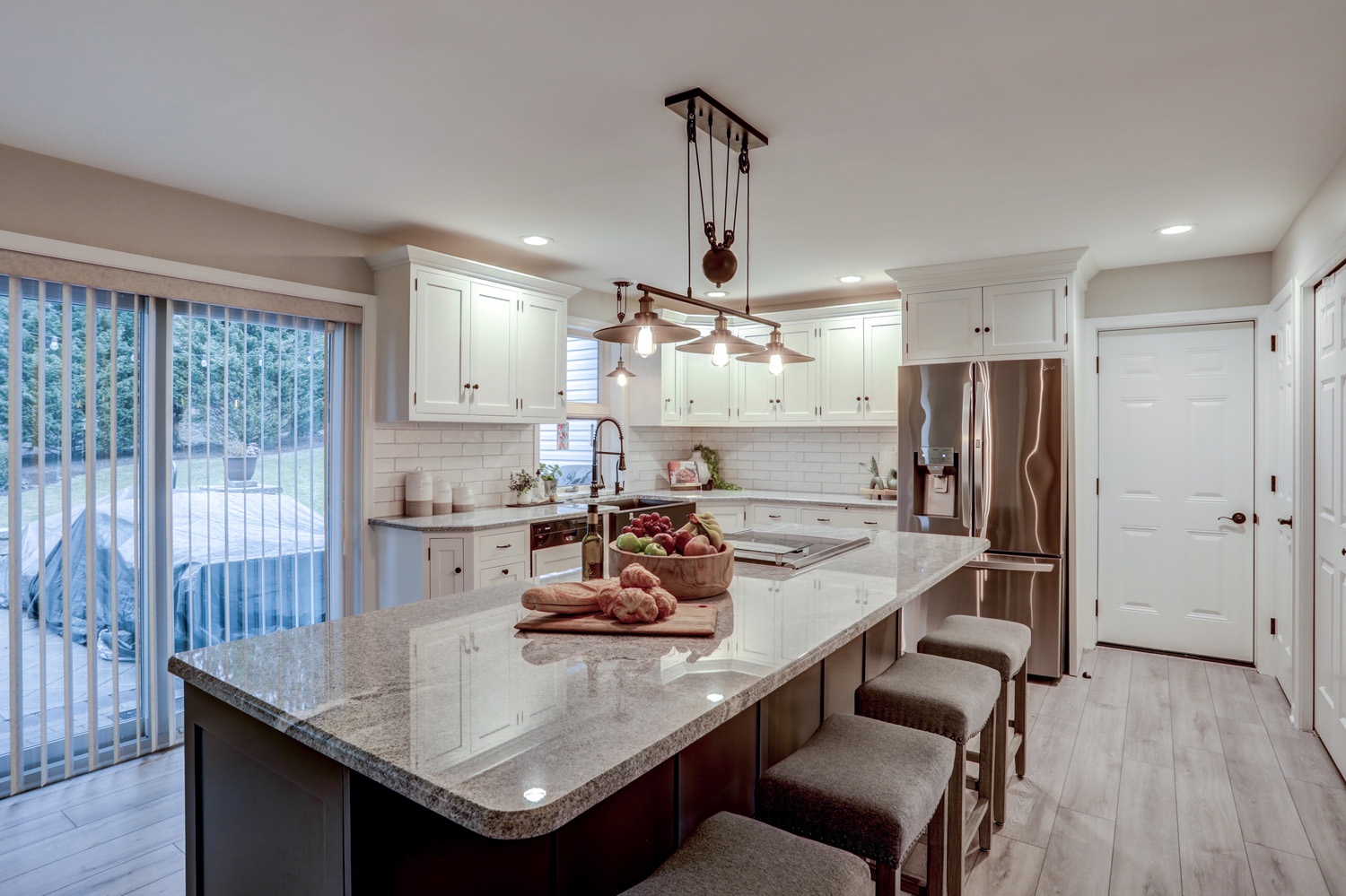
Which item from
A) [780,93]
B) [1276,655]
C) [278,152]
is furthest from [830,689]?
[1276,655]

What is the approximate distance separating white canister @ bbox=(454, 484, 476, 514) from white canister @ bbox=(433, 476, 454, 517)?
0.12 ft

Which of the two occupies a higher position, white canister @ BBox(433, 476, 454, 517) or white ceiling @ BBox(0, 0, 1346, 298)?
white ceiling @ BBox(0, 0, 1346, 298)

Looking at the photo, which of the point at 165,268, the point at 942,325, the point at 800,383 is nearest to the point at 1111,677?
the point at 942,325

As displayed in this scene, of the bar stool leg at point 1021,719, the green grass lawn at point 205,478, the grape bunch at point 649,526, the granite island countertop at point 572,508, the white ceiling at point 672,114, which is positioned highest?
the white ceiling at point 672,114

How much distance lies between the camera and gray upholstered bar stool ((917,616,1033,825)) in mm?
2414

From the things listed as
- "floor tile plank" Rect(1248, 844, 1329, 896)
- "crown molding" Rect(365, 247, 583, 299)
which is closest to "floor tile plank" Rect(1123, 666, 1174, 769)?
"floor tile plank" Rect(1248, 844, 1329, 896)

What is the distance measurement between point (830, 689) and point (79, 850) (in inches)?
95.3

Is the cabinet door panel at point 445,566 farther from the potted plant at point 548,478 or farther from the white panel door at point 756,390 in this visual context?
the white panel door at point 756,390

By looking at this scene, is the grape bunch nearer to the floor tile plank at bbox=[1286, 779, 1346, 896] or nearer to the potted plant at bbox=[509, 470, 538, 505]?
the floor tile plank at bbox=[1286, 779, 1346, 896]

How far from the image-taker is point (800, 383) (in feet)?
17.4

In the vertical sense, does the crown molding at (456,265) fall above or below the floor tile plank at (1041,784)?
above

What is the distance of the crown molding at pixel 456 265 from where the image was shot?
143 inches

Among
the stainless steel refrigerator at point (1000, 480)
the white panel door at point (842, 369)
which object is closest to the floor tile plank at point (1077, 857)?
the stainless steel refrigerator at point (1000, 480)

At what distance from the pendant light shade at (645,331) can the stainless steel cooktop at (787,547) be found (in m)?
0.70
